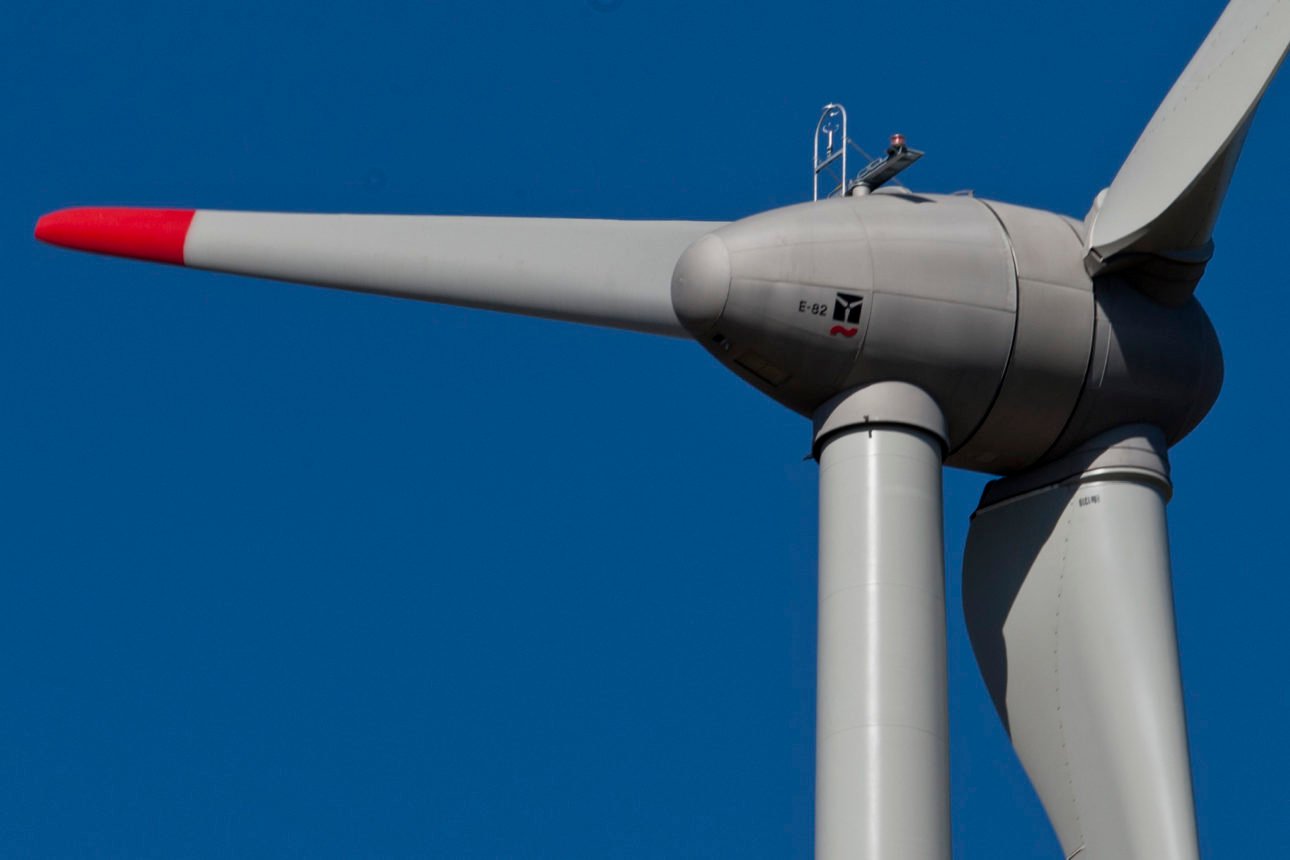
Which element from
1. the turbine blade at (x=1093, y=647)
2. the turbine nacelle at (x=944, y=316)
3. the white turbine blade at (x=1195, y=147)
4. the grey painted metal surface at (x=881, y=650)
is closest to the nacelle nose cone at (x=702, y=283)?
the turbine nacelle at (x=944, y=316)

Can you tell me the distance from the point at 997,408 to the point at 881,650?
3291 mm

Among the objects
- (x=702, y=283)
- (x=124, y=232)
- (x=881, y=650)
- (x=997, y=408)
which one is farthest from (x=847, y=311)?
(x=124, y=232)

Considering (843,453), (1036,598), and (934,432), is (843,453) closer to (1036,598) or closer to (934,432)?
(934,432)

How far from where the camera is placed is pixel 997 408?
23812mm

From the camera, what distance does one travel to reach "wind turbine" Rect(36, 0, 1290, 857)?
72.7 ft

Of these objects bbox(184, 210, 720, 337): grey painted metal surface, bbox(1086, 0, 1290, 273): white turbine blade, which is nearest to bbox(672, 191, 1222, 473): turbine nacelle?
bbox(1086, 0, 1290, 273): white turbine blade

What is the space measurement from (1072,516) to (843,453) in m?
2.97

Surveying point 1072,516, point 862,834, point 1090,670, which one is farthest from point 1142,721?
point 862,834

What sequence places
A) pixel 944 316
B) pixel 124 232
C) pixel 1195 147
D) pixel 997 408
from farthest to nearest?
1. pixel 124 232
2. pixel 997 408
3. pixel 1195 147
4. pixel 944 316

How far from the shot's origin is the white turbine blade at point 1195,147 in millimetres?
23094

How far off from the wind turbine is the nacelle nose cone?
25 millimetres

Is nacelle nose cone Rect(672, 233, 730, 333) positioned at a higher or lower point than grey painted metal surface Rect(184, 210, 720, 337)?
lower

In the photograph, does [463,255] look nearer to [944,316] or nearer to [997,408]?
[944,316]

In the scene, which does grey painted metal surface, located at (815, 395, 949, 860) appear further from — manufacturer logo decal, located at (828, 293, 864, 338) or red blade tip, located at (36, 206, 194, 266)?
red blade tip, located at (36, 206, 194, 266)
